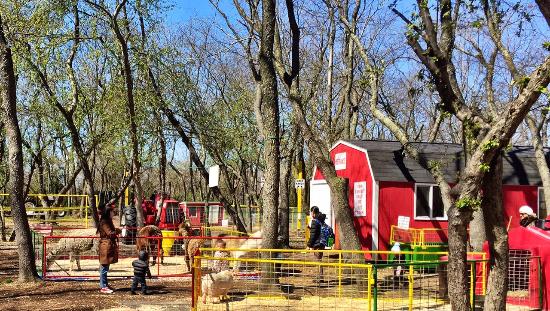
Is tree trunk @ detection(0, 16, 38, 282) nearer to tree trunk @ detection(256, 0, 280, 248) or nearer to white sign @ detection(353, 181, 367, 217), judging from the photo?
tree trunk @ detection(256, 0, 280, 248)

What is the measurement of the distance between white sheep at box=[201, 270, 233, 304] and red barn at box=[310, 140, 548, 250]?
857 cm

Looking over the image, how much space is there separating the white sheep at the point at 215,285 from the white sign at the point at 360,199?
29.2ft

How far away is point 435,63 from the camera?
8445 mm

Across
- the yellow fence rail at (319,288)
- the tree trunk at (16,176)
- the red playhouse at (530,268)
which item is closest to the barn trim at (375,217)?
the yellow fence rail at (319,288)

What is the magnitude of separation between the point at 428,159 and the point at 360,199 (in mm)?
2250

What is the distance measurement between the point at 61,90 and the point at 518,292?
19.7 metres

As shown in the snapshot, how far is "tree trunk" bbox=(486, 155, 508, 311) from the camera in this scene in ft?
26.0

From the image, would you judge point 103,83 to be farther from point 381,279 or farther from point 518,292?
point 518,292

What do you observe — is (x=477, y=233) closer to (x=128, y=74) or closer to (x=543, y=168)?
(x=543, y=168)

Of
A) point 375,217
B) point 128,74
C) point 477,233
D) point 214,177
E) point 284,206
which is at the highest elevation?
point 128,74

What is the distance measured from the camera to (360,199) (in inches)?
786

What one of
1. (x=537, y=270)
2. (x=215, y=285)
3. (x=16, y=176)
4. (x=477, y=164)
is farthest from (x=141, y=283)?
(x=477, y=164)

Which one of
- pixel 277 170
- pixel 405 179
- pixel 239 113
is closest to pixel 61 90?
Answer: pixel 239 113

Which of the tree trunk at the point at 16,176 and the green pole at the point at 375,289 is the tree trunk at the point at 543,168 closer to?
the green pole at the point at 375,289
